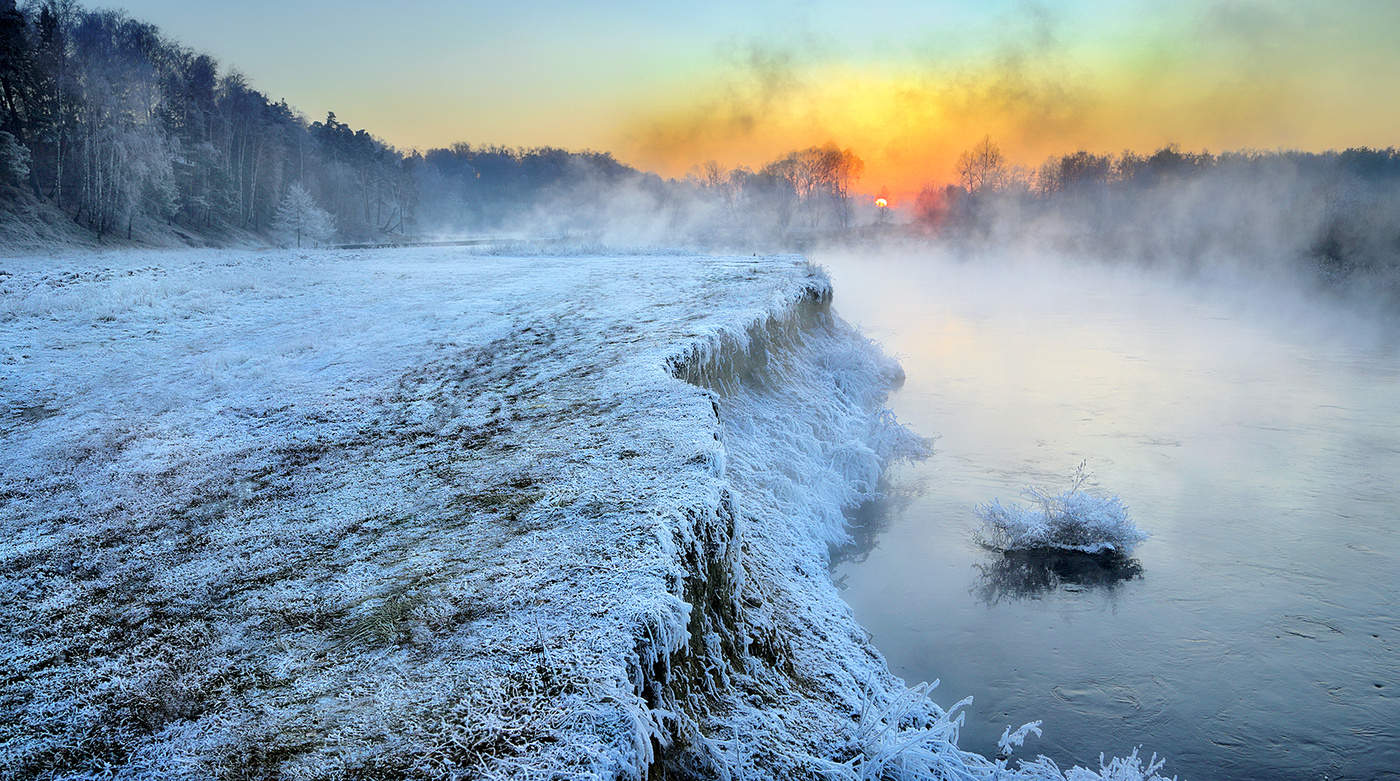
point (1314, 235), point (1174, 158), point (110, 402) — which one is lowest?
point (110, 402)

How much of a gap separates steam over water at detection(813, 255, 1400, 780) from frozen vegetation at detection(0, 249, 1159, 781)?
40.3 inches

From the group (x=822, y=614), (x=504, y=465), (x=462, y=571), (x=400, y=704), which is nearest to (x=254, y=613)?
(x=462, y=571)

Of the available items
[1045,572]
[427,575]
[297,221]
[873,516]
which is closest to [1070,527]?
[1045,572]

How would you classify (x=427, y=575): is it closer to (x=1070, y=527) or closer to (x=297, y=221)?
(x=1070, y=527)

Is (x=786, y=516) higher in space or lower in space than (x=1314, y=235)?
lower

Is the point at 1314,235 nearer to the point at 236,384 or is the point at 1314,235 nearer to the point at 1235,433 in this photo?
the point at 1235,433

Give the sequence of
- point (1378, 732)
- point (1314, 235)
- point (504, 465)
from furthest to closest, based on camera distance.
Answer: point (1314, 235)
point (1378, 732)
point (504, 465)

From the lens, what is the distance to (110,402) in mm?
7355

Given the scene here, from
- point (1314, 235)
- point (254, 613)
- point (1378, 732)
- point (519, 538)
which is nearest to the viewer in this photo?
point (254, 613)

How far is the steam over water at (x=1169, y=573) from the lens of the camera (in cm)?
598

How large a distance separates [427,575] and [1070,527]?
27.0 ft

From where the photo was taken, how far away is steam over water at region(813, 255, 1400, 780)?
598cm

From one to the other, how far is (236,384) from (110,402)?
110 cm

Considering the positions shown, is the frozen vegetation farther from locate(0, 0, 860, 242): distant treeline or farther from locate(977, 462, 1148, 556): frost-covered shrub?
locate(0, 0, 860, 242): distant treeline
